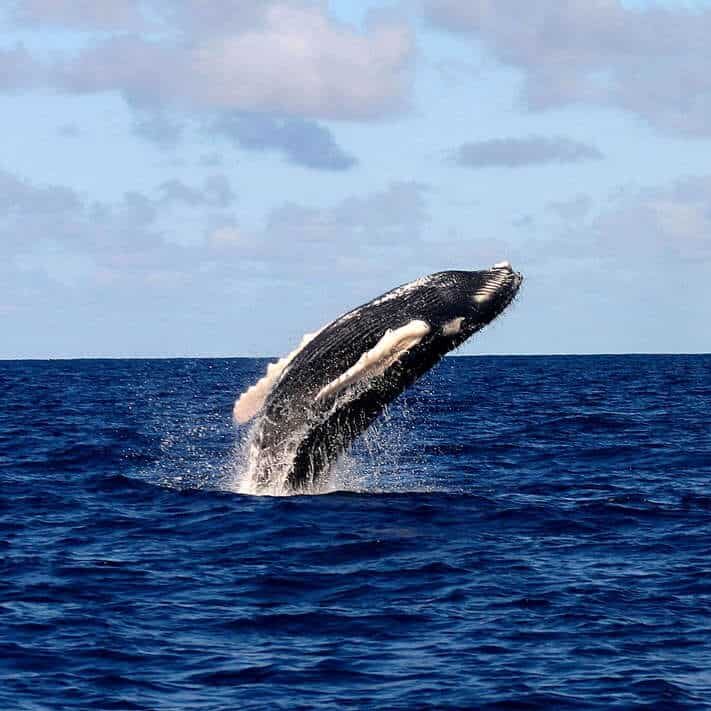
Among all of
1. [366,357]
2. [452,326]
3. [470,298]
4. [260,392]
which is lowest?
[260,392]

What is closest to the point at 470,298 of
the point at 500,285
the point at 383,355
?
the point at 500,285

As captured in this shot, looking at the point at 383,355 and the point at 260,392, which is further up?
the point at 383,355

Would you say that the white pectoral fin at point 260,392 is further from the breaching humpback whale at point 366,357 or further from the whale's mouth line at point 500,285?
the whale's mouth line at point 500,285

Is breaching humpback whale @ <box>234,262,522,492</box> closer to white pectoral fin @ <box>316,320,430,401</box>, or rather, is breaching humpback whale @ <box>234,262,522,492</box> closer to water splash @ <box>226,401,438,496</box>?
white pectoral fin @ <box>316,320,430,401</box>

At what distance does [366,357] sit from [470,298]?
1.41 m

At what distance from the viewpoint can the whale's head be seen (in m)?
14.4

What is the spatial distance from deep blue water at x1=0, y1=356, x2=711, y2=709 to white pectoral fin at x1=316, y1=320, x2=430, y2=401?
1659mm

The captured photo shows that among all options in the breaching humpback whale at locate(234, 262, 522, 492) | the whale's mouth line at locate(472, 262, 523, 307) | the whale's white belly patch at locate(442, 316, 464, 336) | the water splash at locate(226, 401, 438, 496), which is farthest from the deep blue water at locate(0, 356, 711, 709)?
the whale's mouth line at locate(472, 262, 523, 307)

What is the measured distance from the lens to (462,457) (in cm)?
2336

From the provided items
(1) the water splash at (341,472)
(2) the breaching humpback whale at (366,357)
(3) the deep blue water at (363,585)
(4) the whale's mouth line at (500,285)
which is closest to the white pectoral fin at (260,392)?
(2) the breaching humpback whale at (366,357)

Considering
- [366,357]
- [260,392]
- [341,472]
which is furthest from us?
[341,472]

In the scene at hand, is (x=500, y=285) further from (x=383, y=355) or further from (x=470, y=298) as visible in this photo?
(x=383, y=355)

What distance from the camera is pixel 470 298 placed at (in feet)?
47.5

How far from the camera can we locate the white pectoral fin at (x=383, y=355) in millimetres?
13891
